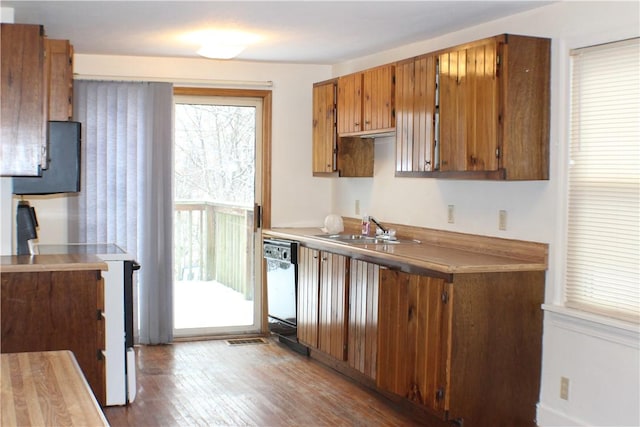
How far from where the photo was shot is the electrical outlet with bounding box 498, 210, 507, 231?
4.54 meters

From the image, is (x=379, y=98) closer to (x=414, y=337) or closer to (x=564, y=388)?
(x=414, y=337)

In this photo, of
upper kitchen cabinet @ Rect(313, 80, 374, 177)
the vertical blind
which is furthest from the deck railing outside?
upper kitchen cabinet @ Rect(313, 80, 374, 177)

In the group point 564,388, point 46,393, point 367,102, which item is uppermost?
point 367,102

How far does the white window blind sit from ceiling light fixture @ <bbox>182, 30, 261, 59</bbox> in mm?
2285

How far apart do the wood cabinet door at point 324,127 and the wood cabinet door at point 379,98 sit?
1.87ft

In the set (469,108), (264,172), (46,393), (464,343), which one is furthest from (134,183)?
(46,393)

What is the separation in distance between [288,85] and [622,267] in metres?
3.73

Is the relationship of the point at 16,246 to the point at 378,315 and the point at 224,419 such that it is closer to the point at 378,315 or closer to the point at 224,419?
the point at 224,419

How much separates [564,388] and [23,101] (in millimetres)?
3201

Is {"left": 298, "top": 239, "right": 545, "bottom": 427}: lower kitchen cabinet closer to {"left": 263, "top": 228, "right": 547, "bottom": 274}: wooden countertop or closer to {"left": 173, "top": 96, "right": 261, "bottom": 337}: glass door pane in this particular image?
{"left": 263, "top": 228, "right": 547, "bottom": 274}: wooden countertop

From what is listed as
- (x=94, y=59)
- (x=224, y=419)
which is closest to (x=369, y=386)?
(x=224, y=419)

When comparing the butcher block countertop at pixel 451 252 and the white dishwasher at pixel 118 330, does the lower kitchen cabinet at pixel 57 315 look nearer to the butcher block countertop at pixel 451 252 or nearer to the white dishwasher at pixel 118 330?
the white dishwasher at pixel 118 330

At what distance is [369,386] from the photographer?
5.06 metres

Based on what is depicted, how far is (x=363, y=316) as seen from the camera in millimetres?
4984
